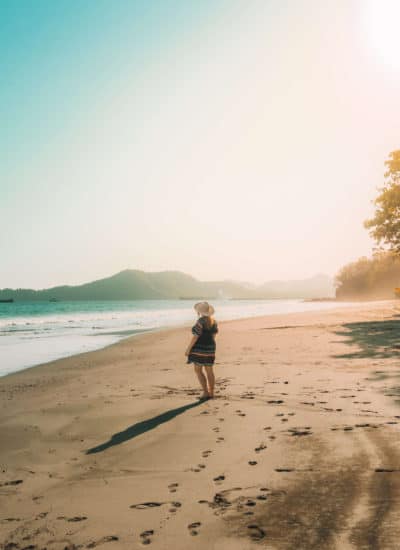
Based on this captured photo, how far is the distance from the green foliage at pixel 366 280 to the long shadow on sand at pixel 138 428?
113 meters

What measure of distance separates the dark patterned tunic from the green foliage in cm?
11178

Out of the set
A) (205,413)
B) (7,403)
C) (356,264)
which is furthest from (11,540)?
(356,264)

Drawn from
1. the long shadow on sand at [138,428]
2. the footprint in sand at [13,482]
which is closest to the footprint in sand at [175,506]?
the footprint in sand at [13,482]

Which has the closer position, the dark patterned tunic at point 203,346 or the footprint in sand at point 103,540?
the footprint in sand at point 103,540

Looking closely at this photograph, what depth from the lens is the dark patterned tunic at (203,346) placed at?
928cm

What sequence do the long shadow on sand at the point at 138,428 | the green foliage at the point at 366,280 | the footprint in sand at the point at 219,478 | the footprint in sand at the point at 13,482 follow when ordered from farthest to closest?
1. the green foliage at the point at 366,280
2. the long shadow on sand at the point at 138,428
3. the footprint in sand at the point at 13,482
4. the footprint in sand at the point at 219,478

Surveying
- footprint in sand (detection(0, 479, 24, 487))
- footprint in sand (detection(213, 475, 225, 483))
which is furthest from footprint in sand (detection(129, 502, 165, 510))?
footprint in sand (detection(0, 479, 24, 487))

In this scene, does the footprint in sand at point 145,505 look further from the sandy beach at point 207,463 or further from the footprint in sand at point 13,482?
the footprint in sand at point 13,482

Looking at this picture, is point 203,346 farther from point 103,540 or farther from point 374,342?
point 374,342

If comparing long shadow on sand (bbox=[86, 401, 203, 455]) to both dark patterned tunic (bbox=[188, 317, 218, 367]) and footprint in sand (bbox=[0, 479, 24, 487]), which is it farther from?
dark patterned tunic (bbox=[188, 317, 218, 367])

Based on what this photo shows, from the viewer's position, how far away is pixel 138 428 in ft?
23.0

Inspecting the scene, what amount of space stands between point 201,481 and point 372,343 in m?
13.4

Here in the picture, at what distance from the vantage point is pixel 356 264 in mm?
131500

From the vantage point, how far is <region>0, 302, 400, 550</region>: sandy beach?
3627 mm
